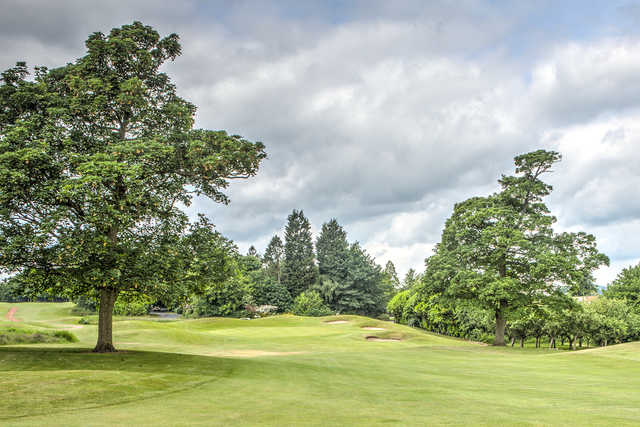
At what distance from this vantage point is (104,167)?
15.2m

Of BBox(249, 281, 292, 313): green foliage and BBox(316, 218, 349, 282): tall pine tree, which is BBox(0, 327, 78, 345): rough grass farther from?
BBox(316, 218, 349, 282): tall pine tree

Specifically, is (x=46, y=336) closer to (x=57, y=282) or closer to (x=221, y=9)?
(x=57, y=282)

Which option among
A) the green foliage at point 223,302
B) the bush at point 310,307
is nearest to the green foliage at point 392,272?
the bush at point 310,307

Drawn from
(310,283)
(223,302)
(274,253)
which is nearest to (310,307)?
(310,283)

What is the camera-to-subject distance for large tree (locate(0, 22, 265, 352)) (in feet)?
52.4

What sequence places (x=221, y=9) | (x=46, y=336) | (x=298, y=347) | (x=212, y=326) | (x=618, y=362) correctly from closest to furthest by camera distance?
(x=221, y=9), (x=618, y=362), (x=46, y=336), (x=298, y=347), (x=212, y=326)

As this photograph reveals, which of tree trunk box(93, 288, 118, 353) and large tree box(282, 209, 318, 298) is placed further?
large tree box(282, 209, 318, 298)

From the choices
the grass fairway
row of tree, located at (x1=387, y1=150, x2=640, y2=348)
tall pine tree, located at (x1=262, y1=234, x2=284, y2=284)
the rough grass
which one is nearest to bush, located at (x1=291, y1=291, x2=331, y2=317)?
tall pine tree, located at (x1=262, y1=234, x2=284, y2=284)

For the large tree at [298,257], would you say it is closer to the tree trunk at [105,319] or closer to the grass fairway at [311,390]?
the grass fairway at [311,390]

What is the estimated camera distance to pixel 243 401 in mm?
11156

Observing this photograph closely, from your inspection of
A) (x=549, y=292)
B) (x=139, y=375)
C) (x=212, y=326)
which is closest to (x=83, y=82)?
(x=139, y=375)

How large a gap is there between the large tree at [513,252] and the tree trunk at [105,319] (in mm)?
25804

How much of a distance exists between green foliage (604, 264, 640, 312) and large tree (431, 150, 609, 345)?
3710cm

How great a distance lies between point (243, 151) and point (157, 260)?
234 inches
